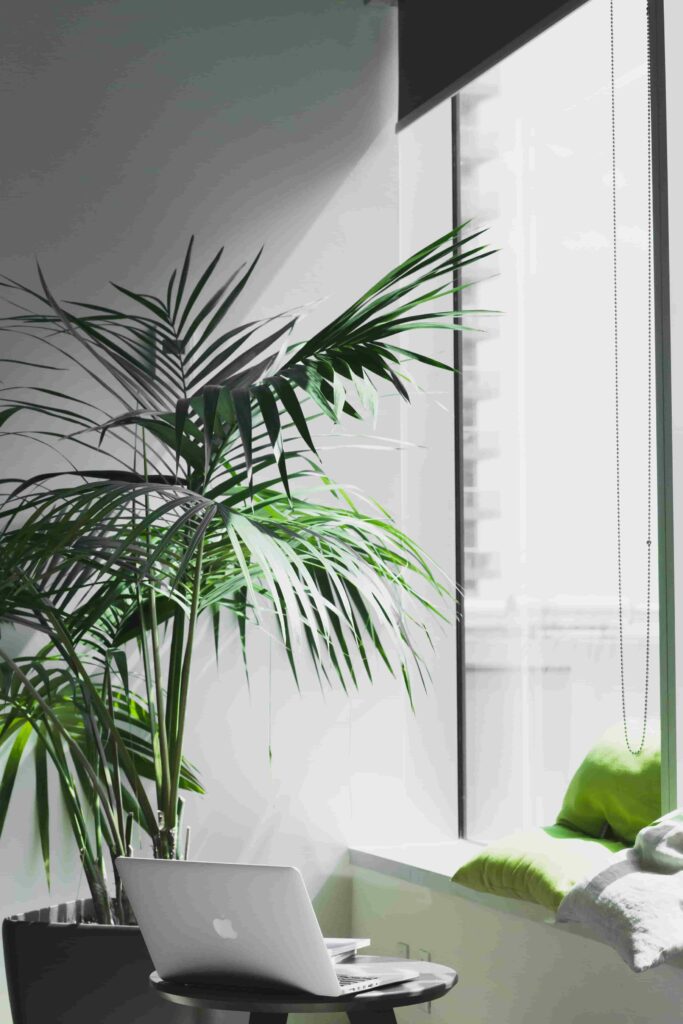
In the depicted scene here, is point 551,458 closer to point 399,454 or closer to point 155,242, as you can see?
point 399,454

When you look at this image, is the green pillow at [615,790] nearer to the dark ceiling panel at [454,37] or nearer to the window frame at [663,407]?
the window frame at [663,407]

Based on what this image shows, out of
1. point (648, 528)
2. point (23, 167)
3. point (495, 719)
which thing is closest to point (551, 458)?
point (648, 528)

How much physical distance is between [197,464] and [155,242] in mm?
1173

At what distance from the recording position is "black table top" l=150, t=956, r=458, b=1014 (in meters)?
1.86

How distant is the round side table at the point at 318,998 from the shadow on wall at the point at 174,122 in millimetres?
1922

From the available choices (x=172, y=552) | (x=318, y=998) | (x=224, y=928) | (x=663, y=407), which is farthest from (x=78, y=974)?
(x=663, y=407)

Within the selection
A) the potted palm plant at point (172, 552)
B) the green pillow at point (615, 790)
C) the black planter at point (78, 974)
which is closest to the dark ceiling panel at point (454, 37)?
the potted palm plant at point (172, 552)

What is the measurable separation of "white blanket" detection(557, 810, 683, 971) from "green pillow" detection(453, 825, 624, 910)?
0.34 ft

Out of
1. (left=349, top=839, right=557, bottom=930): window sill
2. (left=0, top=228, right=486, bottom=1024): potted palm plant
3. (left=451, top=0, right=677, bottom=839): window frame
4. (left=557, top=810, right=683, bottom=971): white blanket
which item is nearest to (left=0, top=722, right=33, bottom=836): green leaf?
(left=0, top=228, right=486, bottom=1024): potted palm plant

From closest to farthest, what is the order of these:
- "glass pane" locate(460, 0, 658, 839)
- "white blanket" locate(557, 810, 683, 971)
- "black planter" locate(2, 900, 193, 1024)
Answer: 1. "white blanket" locate(557, 810, 683, 971)
2. "black planter" locate(2, 900, 193, 1024)
3. "glass pane" locate(460, 0, 658, 839)

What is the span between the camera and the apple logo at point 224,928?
75.8 inches

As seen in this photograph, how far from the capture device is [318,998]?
1.88 metres

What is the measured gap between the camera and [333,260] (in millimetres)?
3568

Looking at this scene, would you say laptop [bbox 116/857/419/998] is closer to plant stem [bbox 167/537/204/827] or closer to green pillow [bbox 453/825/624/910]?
plant stem [bbox 167/537/204/827]
